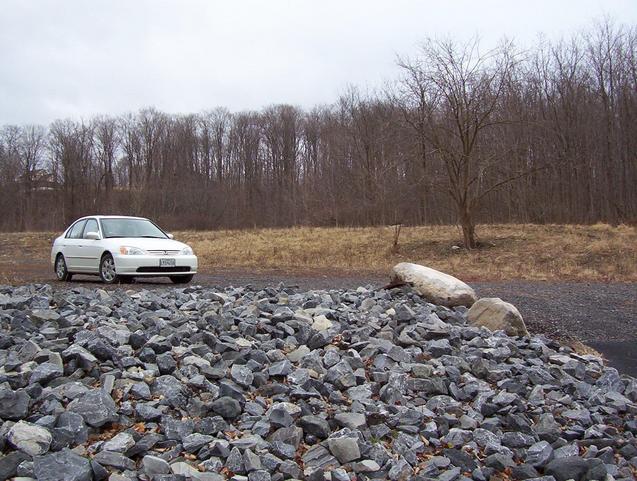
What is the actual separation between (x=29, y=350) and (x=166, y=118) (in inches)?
2380

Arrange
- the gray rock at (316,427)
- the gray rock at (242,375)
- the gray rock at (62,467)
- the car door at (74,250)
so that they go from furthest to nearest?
the car door at (74,250) < the gray rock at (242,375) < the gray rock at (316,427) < the gray rock at (62,467)

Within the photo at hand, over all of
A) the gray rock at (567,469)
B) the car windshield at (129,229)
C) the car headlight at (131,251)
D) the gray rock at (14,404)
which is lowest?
the gray rock at (567,469)

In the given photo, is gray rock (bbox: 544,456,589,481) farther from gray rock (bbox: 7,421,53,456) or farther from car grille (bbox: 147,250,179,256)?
car grille (bbox: 147,250,179,256)

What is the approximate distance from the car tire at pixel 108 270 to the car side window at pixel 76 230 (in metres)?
1.24

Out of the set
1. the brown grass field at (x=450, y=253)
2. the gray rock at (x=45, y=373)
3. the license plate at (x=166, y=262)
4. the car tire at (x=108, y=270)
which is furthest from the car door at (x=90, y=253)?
the gray rock at (x=45, y=373)

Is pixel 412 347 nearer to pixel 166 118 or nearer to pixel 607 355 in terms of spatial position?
pixel 607 355

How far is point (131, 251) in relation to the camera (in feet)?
34.5

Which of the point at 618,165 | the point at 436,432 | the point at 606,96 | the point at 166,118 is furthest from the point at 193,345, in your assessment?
the point at 166,118

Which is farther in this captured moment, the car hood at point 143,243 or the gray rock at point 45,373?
the car hood at point 143,243

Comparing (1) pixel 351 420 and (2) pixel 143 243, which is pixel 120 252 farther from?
(1) pixel 351 420

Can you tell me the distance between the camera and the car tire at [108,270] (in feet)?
35.0

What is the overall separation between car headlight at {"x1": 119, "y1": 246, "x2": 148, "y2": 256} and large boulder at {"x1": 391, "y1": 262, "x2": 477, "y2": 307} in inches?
193

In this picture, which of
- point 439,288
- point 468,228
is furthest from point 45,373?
point 468,228

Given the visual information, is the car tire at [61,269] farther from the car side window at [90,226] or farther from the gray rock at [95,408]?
the gray rock at [95,408]
